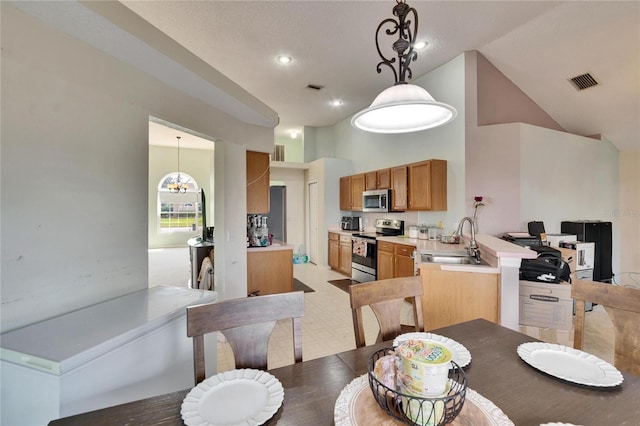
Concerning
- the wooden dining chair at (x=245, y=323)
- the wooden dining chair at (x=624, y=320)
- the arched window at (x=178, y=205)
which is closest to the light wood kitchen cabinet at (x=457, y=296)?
the wooden dining chair at (x=624, y=320)

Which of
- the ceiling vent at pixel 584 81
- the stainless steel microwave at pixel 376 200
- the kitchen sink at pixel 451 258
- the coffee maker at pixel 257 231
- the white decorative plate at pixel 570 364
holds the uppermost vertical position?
the ceiling vent at pixel 584 81

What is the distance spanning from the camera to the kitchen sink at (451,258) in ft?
8.14

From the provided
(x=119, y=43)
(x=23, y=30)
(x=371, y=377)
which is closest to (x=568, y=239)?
(x=371, y=377)

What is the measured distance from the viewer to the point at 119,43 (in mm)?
1558

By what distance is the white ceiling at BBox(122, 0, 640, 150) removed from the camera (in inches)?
107

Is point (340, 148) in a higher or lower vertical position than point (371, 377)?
higher

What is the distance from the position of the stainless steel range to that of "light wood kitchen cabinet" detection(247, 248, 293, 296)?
4.91 ft

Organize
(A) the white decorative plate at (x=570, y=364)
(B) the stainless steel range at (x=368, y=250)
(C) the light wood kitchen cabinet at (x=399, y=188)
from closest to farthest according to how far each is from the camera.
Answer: (A) the white decorative plate at (x=570, y=364), (C) the light wood kitchen cabinet at (x=399, y=188), (B) the stainless steel range at (x=368, y=250)

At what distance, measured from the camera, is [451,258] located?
2.64m

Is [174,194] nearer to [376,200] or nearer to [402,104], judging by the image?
[376,200]

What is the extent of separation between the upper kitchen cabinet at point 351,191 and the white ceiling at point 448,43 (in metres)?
1.77

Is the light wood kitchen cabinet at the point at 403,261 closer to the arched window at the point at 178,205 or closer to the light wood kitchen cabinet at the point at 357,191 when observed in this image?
the light wood kitchen cabinet at the point at 357,191

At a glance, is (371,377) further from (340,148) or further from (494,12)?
(340,148)

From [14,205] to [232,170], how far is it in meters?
1.88
